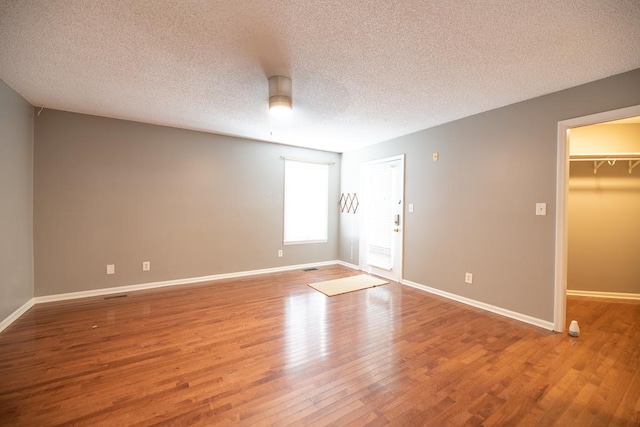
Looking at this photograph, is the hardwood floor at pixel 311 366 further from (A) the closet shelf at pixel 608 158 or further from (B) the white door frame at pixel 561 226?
(A) the closet shelf at pixel 608 158

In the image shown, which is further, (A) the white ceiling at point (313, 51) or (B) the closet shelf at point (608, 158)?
(B) the closet shelf at point (608, 158)

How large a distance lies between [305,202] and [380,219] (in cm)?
154

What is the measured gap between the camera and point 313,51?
6.62 ft

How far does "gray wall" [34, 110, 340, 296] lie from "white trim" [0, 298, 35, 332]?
0.20 m

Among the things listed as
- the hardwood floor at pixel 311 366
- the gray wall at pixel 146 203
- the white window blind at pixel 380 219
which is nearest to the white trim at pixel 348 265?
the white window blind at pixel 380 219

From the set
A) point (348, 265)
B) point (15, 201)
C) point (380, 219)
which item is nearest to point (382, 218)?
point (380, 219)

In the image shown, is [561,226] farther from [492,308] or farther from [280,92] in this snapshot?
[280,92]

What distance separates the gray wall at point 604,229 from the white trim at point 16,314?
6.54 m

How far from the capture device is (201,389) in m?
1.77

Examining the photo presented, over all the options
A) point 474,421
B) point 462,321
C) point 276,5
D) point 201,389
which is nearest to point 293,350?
point 201,389

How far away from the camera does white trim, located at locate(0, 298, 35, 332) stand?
256 cm

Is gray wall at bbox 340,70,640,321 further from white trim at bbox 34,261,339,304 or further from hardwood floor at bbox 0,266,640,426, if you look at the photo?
white trim at bbox 34,261,339,304

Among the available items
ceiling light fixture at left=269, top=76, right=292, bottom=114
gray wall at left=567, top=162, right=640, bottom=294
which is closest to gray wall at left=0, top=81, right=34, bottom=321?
ceiling light fixture at left=269, top=76, right=292, bottom=114

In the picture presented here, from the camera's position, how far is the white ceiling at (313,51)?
1611 mm
